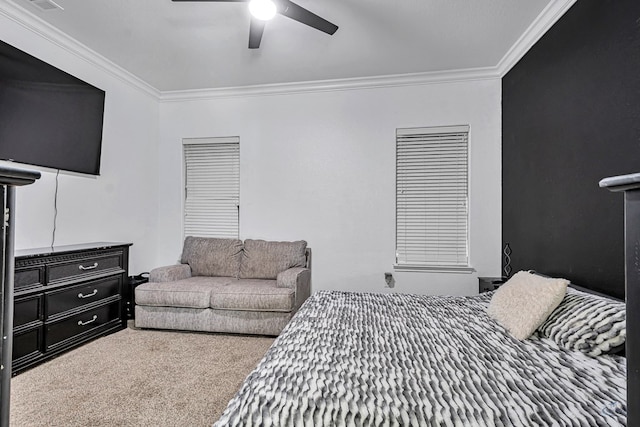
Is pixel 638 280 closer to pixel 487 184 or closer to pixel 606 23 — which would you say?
pixel 606 23

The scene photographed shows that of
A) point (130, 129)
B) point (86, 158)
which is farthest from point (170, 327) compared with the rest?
point (130, 129)

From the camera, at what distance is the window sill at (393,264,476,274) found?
372 cm

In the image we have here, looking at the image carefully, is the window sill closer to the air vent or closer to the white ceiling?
the white ceiling

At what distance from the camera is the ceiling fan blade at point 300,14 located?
204 centimetres

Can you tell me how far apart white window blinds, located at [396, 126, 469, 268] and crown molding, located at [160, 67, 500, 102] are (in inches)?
22.6

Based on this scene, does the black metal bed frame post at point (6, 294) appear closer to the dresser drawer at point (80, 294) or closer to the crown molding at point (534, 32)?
the dresser drawer at point (80, 294)

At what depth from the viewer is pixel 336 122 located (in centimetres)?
402

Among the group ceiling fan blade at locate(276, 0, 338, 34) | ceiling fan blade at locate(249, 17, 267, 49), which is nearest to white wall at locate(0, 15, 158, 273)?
ceiling fan blade at locate(249, 17, 267, 49)

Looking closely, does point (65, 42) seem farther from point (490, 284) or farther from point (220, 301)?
point (490, 284)

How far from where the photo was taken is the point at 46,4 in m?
2.52

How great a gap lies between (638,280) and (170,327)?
360 cm

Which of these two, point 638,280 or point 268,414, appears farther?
point 268,414

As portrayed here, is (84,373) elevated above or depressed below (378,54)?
below

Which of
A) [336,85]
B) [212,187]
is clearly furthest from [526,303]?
[212,187]
